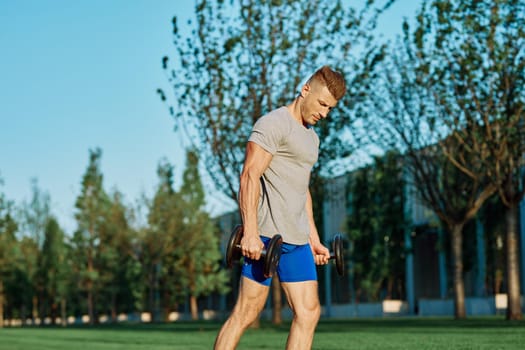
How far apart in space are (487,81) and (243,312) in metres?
20.5

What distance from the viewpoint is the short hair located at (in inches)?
216

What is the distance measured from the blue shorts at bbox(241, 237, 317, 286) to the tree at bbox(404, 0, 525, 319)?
763 inches

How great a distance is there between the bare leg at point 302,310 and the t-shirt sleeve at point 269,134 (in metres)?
0.83

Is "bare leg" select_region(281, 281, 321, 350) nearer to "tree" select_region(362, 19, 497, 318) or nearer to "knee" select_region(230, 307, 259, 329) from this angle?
"knee" select_region(230, 307, 259, 329)

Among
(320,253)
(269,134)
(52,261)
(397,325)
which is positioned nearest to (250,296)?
(320,253)

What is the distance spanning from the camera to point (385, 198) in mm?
48156

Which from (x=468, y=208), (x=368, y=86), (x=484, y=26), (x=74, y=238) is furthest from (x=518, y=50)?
(x=74, y=238)

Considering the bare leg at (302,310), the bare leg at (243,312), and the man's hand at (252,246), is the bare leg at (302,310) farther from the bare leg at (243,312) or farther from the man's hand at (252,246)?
the man's hand at (252,246)

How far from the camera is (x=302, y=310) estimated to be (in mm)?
5543

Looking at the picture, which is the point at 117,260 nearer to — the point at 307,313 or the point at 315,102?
the point at 307,313

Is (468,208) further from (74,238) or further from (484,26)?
(74,238)

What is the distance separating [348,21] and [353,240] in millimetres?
23179

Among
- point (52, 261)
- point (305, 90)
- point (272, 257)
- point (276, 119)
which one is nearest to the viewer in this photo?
point (272, 257)

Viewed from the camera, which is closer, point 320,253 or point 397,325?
point 320,253
